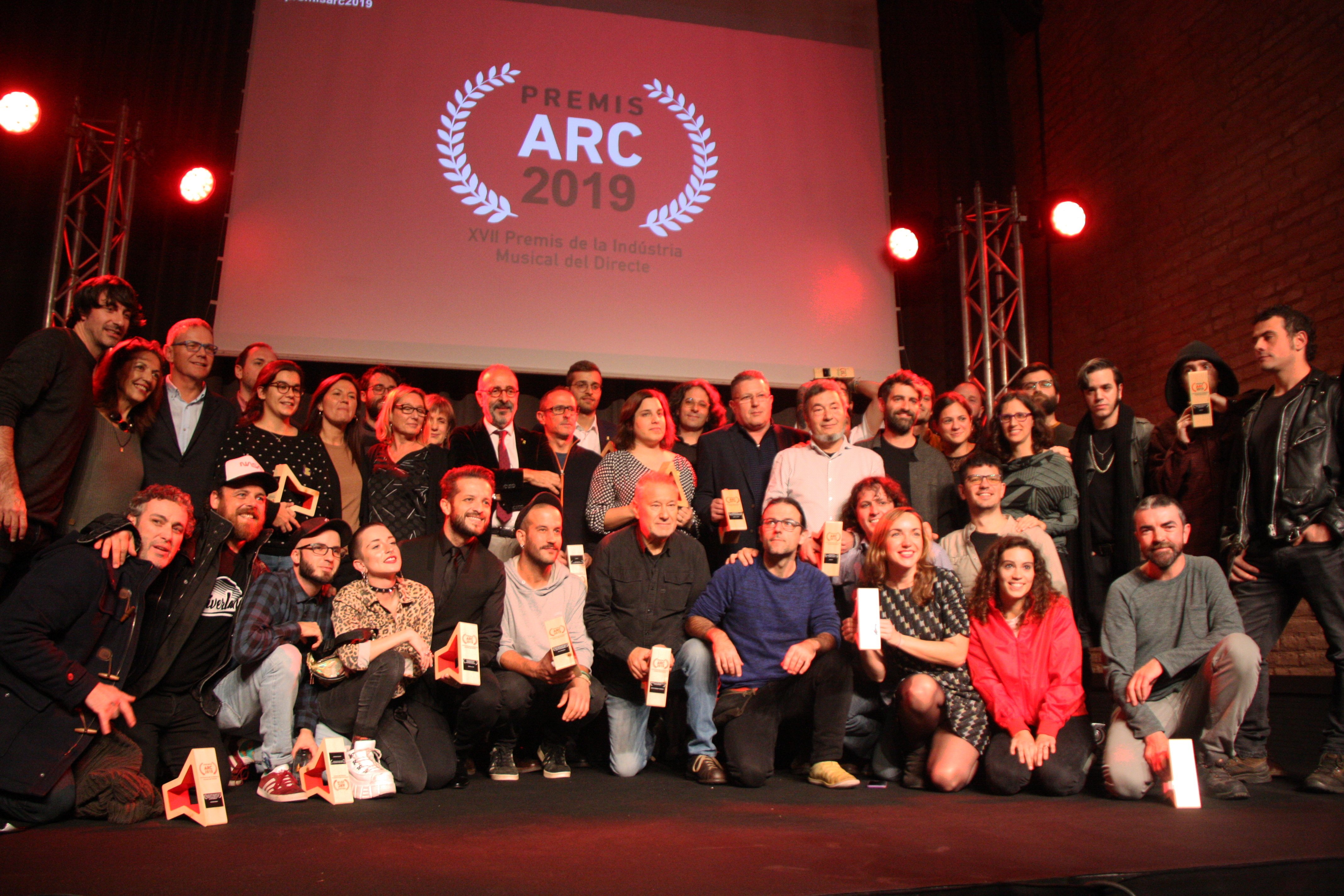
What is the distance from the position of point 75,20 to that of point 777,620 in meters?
5.89

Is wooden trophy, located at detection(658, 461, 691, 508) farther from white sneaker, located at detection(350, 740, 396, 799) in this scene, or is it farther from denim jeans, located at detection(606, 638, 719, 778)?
white sneaker, located at detection(350, 740, 396, 799)

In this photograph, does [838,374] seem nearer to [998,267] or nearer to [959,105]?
[998,267]

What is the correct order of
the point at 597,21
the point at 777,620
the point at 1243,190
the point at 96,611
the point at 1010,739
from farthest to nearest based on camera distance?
the point at 597,21 → the point at 1243,190 → the point at 777,620 → the point at 1010,739 → the point at 96,611

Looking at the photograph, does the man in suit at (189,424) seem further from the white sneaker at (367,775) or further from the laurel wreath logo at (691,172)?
the laurel wreath logo at (691,172)

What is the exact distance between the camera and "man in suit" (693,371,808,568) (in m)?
4.22

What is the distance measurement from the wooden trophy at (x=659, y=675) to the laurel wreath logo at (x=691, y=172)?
3.53 meters

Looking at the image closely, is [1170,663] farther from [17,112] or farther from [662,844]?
[17,112]

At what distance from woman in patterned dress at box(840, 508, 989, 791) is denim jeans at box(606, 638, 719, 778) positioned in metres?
0.55

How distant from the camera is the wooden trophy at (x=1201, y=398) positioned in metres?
3.76

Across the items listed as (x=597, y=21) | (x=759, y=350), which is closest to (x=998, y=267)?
(x=759, y=350)

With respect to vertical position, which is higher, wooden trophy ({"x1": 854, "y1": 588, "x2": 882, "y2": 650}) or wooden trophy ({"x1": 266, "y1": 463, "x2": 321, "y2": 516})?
wooden trophy ({"x1": 266, "y1": 463, "x2": 321, "y2": 516})

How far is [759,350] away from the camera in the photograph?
616 cm

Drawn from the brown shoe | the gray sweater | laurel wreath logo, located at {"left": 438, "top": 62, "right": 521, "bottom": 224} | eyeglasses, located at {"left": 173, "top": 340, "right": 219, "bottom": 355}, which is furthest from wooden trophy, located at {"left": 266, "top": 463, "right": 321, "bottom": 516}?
the gray sweater

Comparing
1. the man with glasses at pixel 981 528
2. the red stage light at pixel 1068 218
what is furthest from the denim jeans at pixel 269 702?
the red stage light at pixel 1068 218
